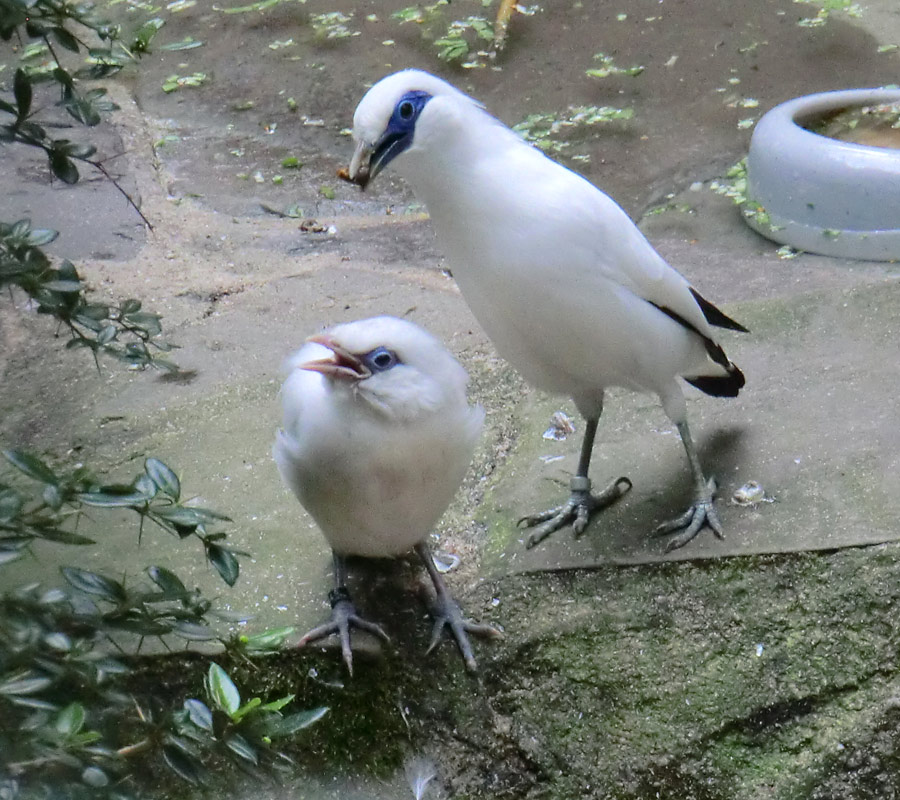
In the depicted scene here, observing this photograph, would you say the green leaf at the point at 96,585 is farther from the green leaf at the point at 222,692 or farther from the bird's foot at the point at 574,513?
the bird's foot at the point at 574,513

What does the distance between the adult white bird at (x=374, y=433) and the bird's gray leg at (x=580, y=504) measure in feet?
1.63

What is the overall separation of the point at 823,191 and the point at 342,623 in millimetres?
3161

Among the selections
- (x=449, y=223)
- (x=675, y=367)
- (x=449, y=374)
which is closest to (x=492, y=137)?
(x=449, y=223)

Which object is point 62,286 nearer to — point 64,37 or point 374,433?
point 64,37

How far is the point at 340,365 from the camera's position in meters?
2.34

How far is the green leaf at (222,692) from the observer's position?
5.92 feet

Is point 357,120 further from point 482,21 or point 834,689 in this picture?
point 482,21

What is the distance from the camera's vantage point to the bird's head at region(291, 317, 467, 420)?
7.66ft

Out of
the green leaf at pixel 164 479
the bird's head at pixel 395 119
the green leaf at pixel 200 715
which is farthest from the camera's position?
the bird's head at pixel 395 119

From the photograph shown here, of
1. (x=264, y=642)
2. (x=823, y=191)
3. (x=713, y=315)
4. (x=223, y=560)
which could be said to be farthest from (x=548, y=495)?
(x=823, y=191)

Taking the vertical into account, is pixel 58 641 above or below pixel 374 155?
below

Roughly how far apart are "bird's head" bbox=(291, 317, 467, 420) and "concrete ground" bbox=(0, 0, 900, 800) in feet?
2.38

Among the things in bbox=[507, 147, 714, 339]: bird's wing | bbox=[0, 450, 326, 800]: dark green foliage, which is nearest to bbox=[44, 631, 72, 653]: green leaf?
bbox=[0, 450, 326, 800]: dark green foliage

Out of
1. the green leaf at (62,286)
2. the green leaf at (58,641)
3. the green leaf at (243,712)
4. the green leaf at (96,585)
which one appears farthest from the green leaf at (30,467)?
the green leaf at (62,286)
